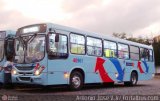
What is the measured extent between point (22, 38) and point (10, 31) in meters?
1.43

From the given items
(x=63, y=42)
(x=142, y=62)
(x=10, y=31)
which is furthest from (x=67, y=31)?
(x=142, y=62)

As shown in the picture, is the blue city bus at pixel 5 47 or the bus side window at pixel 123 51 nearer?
the blue city bus at pixel 5 47

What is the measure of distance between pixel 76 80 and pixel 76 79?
46 millimetres

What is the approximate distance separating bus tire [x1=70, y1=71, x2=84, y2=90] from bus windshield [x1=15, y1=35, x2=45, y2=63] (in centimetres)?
211

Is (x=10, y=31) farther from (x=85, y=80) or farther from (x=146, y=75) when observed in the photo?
(x=146, y=75)

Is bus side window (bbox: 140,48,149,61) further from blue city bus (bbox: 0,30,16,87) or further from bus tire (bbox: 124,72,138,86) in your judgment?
blue city bus (bbox: 0,30,16,87)

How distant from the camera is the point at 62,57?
1641 centimetres

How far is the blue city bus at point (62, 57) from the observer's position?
619 inches

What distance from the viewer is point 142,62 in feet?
80.6

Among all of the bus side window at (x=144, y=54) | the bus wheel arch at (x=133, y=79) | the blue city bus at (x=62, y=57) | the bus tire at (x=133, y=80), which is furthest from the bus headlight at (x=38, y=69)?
the bus side window at (x=144, y=54)

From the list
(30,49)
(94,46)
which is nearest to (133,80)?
(94,46)

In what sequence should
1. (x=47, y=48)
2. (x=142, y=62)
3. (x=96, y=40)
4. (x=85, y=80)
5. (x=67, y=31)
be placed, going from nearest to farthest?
1. (x=47, y=48)
2. (x=67, y=31)
3. (x=85, y=80)
4. (x=96, y=40)
5. (x=142, y=62)

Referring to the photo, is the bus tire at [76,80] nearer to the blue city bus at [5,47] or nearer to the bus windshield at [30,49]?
the bus windshield at [30,49]

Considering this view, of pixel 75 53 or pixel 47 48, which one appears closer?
pixel 47 48
